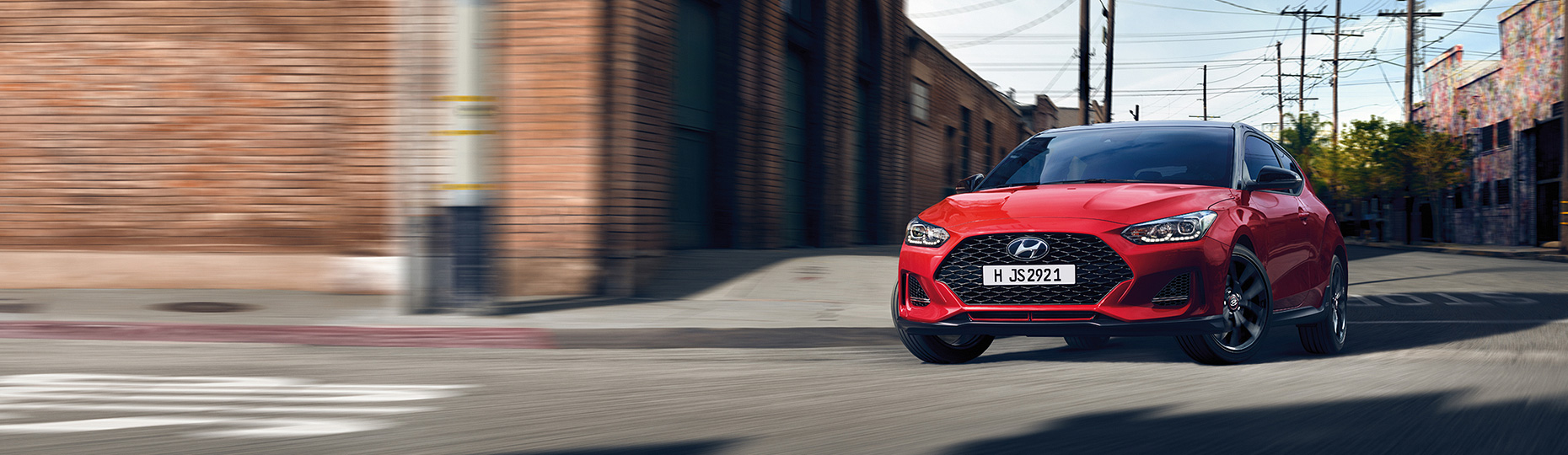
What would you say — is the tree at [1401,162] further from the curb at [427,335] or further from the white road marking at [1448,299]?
the curb at [427,335]

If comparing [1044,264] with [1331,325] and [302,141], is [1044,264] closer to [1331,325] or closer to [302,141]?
[1331,325]

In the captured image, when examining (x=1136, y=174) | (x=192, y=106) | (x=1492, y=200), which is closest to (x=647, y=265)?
(x=192, y=106)

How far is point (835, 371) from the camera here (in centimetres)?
654

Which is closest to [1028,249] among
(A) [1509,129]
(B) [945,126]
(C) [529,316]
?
(C) [529,316]

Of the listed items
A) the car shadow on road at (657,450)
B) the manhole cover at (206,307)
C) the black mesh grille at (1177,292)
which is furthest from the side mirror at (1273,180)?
the manhole cover at (206,307)

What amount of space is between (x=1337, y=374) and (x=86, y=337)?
26.2 feet

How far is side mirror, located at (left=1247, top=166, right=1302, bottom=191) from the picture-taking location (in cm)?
654

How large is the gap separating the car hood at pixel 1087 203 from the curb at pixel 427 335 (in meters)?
2.06

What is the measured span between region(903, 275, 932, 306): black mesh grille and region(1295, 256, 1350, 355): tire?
245cm

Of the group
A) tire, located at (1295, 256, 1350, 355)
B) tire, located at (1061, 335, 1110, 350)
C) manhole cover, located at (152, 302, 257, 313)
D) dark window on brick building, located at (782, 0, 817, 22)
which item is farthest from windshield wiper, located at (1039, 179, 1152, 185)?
dark window on brick building, located at (782, 0, 817, 22)

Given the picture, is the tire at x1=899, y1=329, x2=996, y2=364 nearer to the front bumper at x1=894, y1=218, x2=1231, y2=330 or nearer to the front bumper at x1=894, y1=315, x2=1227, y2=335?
the front bumper at x1=894, y1=315, x2=1227, y2=335

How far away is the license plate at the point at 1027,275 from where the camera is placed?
5801 millimetres

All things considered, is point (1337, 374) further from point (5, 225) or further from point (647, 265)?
point (5, 225)

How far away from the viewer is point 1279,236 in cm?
662
